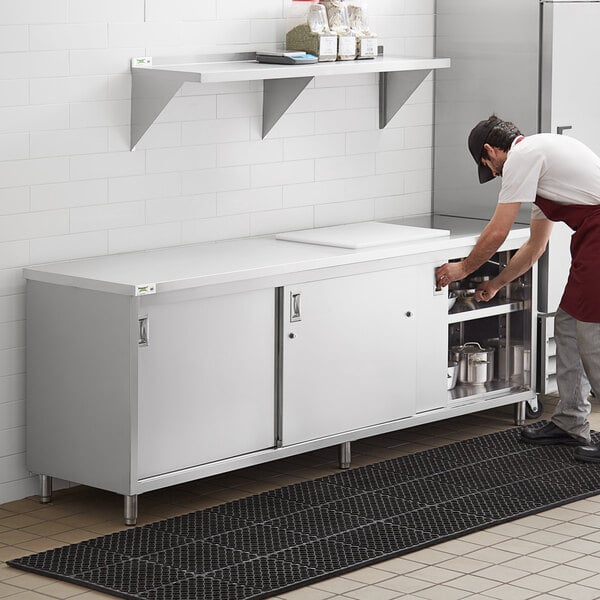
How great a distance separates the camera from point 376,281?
221 inches

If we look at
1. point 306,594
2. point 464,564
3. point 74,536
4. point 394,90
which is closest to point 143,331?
point 74,536

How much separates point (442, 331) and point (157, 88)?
1599 mm

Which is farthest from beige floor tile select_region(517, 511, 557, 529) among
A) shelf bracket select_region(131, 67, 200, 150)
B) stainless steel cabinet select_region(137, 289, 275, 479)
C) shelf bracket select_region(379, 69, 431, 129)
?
shelf bracket select_region(379, 69, 431, 129)

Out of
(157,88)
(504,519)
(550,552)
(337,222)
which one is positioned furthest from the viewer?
(337,222)

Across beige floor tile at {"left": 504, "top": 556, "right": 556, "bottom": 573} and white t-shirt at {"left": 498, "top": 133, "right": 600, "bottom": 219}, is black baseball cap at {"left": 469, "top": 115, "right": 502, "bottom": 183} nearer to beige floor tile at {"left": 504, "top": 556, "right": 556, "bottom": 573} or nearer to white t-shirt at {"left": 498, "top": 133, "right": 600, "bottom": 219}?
white t-shirt at {"left": 498, "top": 133, "right": 600, "bottom": 219}

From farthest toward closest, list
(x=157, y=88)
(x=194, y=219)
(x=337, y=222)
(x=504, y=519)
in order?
1. (x=337, y=222)
2. (x=194, y=219)
3. (x=157, y=88)
4. (x=504, y=519)

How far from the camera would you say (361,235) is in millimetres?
5926

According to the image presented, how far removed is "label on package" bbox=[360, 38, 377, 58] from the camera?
19.6ft

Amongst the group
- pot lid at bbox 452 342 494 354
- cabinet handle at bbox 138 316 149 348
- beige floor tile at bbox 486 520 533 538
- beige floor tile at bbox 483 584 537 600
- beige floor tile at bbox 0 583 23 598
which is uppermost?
cabinet handle at bbox 138 316 149 348

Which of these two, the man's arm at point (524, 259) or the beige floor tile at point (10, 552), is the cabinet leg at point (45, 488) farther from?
the man's arm at point (524, 259)

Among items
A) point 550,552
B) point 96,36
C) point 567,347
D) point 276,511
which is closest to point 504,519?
point 550,552

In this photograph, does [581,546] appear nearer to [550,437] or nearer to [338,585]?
[338,585]

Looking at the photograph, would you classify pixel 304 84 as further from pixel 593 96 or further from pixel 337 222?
pixel 593 96

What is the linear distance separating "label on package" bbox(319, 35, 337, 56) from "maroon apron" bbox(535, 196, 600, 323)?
104 cm
